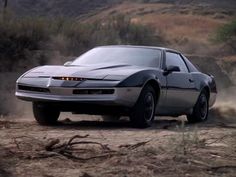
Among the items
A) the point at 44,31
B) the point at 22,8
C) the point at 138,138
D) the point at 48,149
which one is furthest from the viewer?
the point at 22,8

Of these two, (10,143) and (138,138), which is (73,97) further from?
(10,143)

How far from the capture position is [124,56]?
448 inches

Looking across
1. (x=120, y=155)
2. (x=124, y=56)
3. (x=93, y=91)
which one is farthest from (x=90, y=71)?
(x=120, y=155)

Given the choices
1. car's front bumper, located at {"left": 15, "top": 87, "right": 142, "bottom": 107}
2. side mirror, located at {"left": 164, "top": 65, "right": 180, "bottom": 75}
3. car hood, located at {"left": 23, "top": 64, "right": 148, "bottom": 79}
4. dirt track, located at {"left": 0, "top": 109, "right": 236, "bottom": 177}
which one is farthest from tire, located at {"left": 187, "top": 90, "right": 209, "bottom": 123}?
dirt track, located at {"left": 0, "top": 109, "right": 236, "bottom": 177}

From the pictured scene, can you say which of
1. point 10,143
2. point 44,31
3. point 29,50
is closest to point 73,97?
point 10,143

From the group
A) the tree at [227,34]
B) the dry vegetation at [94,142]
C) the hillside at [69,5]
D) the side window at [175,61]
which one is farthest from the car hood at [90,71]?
the hillside at [69,5]

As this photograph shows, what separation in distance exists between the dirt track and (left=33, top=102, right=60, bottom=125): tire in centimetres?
139

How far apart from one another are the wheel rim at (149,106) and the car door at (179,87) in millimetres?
704

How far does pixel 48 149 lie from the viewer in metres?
7.23

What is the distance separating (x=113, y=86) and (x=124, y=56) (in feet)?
5.36

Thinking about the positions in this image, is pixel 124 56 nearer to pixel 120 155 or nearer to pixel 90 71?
pixel 90 71

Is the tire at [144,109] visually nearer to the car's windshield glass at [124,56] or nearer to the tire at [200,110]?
the car's windshield glass at [124,56]

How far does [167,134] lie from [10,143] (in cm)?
239

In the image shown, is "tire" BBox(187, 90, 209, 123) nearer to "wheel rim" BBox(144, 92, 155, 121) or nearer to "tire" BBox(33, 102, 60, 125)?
"wheel rim" BBox(144, 92, 155, 121)
